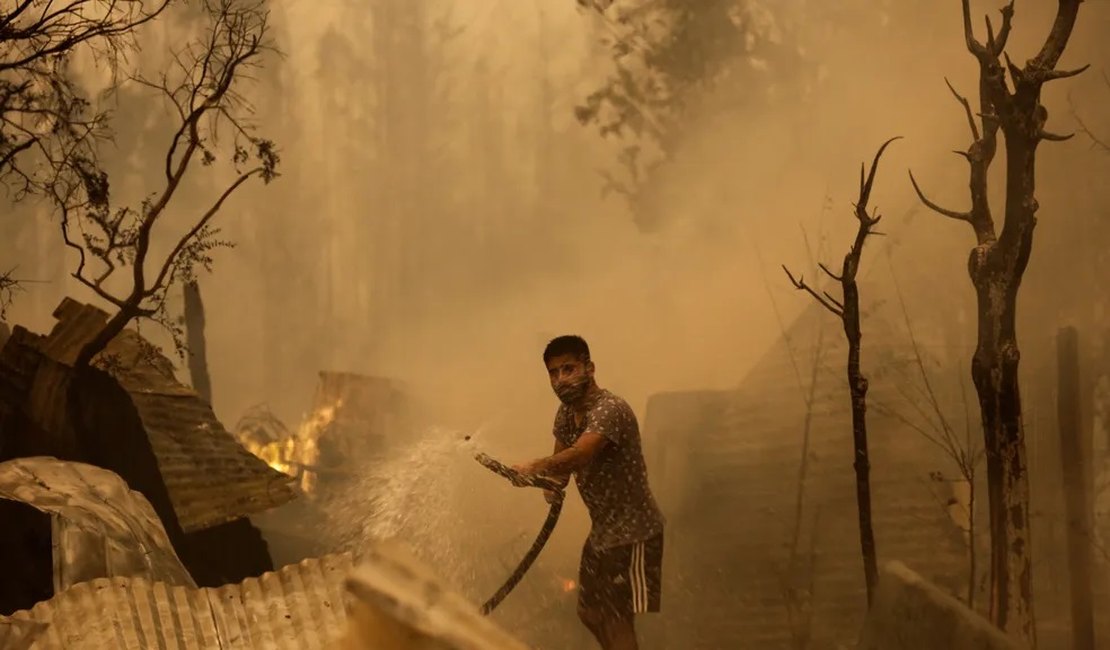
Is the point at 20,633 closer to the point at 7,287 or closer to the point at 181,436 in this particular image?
the point at 181,436

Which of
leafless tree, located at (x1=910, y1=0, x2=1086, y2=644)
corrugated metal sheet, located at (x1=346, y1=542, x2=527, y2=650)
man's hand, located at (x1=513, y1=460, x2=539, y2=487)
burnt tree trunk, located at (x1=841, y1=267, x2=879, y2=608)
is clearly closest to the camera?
corrugated metal sheet, located at (x1=346, y1=542, x2=527, y2=650)

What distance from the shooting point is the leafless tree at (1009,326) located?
4617mm

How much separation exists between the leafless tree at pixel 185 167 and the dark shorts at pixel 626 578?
316cm

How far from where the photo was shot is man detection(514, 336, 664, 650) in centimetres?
439

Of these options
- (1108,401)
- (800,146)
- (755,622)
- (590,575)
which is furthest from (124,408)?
(1108,401)

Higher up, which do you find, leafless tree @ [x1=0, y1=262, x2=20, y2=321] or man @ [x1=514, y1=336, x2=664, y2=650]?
leafless tree @ [x1=0, y1=262, x2=20, y2=321]

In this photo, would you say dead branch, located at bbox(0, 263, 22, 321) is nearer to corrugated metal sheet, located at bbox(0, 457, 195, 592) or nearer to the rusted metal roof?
the rusted metal roof

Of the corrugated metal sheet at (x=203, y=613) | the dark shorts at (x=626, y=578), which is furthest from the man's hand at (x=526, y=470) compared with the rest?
the corrugated metal sheet at (x=203, y=613)

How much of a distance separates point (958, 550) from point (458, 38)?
17.8 ft

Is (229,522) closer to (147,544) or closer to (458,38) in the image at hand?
(458,38)

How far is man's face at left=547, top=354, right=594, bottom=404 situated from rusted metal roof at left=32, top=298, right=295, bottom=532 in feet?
9.98

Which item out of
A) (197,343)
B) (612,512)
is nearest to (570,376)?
(612,512)

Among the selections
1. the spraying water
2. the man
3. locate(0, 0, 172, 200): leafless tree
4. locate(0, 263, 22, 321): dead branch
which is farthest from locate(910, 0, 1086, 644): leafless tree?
locate(0, 263, 22, 321): dead branch

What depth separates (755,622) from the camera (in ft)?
22.7
